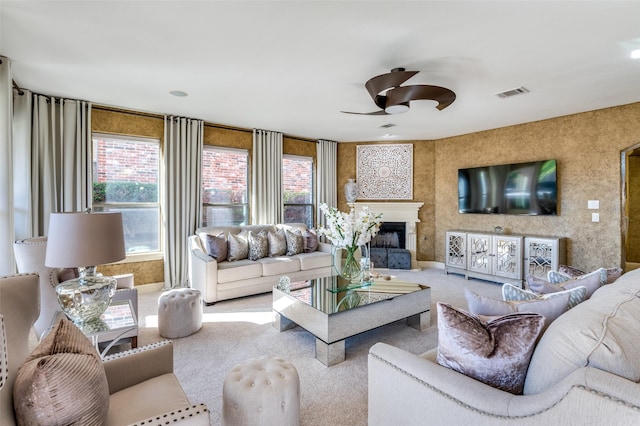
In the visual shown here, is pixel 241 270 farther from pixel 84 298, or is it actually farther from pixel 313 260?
pixel 84 298

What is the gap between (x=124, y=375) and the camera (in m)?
1.51

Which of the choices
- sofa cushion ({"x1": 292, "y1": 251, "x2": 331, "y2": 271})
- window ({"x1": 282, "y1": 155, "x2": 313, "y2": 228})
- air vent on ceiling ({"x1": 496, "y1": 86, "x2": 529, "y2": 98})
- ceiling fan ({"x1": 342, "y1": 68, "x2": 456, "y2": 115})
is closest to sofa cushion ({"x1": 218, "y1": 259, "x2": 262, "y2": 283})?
sofa cushion ({"x1": 292, "y1": 251, "x2": 331, "y2": 271})

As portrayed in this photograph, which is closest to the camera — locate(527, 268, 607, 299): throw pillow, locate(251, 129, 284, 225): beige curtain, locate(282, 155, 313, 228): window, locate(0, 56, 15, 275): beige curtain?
locate(527, 268, 607, 299): throw pillow

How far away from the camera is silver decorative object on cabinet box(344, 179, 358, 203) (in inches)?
254

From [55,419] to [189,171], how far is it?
4.29m

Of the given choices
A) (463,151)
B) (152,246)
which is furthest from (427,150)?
(152,246)

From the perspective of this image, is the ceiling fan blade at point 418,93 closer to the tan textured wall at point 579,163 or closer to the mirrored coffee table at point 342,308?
the mirrored coffee table at point 342,308

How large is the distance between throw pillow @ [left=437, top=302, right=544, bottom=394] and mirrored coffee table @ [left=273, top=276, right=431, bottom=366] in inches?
51.2

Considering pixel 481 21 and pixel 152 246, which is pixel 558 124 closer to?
pixel 481 21

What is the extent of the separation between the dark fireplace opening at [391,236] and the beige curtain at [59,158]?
16.9 feet

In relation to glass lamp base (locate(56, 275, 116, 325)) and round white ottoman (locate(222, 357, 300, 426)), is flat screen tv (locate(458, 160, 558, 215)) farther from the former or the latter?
glass lamp base (locate(56, 275, 116, 325))

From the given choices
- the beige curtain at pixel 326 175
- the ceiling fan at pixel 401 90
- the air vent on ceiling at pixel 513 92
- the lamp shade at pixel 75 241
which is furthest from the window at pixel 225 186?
the air vent on ceiling at pixel 513 92

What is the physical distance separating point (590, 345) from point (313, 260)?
4102mm

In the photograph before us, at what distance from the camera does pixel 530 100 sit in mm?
3906
